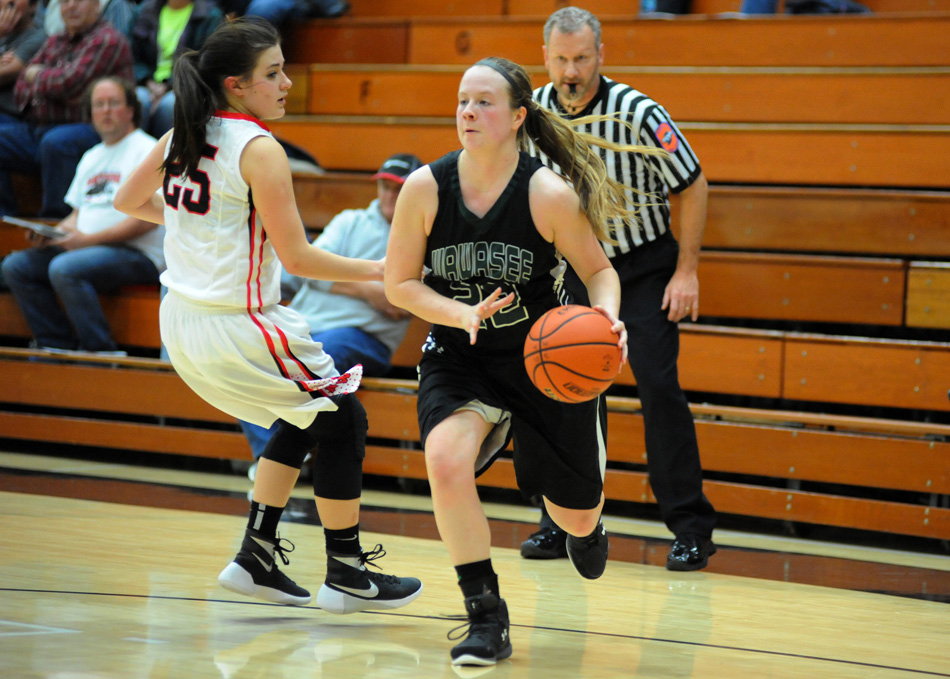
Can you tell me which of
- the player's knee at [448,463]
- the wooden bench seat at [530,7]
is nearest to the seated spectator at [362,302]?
the wooden bench seat at [530,7]

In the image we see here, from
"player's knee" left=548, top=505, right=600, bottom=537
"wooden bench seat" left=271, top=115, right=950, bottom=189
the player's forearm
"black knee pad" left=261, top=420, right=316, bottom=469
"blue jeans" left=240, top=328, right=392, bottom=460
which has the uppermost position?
"wooden bench seat" left=271, top=115, right=950, bottom=189

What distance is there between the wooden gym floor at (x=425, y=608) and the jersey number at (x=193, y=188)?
1048 mm

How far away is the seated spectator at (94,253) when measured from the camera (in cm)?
573

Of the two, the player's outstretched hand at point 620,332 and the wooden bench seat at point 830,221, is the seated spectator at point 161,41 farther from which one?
the player's outstretched hand at point 620,332

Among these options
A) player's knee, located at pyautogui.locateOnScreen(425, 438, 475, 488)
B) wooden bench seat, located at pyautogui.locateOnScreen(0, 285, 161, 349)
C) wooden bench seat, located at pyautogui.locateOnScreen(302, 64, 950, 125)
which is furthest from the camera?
wooden bench seat, located at pyautogui.locateOnScreen(0, 285, 161, 349)

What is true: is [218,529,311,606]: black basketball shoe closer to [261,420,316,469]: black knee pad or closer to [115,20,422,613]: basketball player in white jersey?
[115,20,422,613]: basketball player in white jersey

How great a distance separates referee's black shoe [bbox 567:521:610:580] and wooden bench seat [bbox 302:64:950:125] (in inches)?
136

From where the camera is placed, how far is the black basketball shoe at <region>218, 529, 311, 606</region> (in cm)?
281

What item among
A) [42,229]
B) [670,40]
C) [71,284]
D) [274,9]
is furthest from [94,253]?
[670,40]

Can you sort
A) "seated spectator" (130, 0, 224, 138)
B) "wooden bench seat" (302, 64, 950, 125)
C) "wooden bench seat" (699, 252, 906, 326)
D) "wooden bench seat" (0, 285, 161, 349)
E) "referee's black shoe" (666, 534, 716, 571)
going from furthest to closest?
1. "seated spectator" (130, 0, 224, 138)
2. "wooden bench seat" (0, 285, 161, 349)
3. "wooden bench seat" (302, 64, 950, 125)
4. "wooden bench seat" (699, 252, 906, 326)
5. "referee's black shoe" (666, 534, 716, 571)

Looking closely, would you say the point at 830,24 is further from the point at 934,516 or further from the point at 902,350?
the point at 934,516

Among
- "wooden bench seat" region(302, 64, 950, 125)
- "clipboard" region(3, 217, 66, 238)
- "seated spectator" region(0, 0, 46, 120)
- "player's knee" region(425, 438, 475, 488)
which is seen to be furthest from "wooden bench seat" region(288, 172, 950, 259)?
"seated spectator" region(0, 0, 46, 120)

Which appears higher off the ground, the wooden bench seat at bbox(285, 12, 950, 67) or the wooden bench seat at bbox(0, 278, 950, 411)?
A: the wooden bench seat at bbox(285, 12, 950, 67)

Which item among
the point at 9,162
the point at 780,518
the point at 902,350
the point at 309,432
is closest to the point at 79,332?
the point at 9,162
